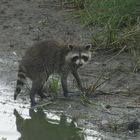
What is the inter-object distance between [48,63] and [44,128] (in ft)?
4.08

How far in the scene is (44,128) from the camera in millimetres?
8344

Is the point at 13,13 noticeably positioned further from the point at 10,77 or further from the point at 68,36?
the point at 10,77

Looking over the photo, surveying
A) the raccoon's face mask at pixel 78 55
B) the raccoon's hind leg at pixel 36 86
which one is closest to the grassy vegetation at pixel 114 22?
the raccoon's face mask at pixel 78 55

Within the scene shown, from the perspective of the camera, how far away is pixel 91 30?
11.6 meters

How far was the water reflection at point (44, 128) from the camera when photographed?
26.3 ft

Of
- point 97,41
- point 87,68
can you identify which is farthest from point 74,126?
point 97,41

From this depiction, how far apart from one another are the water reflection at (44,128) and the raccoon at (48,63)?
379mm

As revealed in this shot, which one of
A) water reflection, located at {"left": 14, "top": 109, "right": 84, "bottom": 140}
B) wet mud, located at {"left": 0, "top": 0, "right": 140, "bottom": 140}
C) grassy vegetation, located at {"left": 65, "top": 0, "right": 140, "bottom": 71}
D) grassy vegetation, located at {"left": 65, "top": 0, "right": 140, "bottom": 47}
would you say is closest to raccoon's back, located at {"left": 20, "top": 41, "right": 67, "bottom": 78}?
wet mud, located at {"left": 0, "top": 0, "right": 140, "bottom": 140}

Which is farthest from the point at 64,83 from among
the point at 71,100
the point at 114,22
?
the point at 114,22

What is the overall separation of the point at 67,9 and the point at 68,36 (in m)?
1.38

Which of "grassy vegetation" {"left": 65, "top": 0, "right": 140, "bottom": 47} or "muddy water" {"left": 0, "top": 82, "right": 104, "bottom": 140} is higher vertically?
"grassy vegetation" {"left": 65, "top": 0, "right": 140, "bottom": 47}

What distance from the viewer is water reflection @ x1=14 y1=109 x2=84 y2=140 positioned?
802cm

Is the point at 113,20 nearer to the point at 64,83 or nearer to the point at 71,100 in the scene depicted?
the point at 64,83

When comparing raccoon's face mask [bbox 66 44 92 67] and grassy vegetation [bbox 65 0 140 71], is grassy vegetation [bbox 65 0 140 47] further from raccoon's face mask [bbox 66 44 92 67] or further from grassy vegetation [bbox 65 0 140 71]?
raccoon's face mask [bbox 66 44 92 67]
